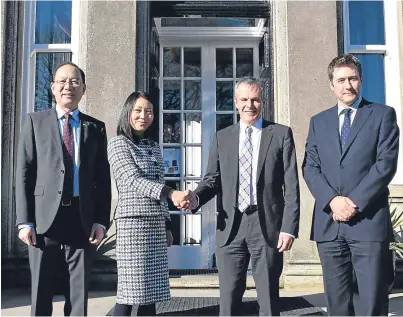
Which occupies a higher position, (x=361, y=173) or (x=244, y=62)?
(x=244, y=62)

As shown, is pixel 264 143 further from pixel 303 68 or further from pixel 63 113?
pixel 303 68

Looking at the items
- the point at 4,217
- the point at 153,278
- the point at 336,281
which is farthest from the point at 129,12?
the point at 336,281

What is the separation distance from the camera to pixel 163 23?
7121 mm

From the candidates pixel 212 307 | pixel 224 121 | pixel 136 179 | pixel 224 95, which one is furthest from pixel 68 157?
pixel 224 95

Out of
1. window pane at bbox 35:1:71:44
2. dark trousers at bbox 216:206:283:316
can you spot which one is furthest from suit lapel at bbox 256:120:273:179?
window pane at bbox 35:1:71:44

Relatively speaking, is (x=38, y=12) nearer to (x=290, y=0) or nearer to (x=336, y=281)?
(x=290, y=0)

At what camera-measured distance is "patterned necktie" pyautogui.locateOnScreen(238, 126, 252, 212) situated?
3.32 metres

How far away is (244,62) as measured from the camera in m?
7.25

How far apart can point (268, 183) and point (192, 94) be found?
4111 millimetres

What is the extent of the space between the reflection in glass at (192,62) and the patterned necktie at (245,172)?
3919 millimetres

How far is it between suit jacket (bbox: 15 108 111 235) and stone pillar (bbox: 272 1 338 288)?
Answer: 10.2ft

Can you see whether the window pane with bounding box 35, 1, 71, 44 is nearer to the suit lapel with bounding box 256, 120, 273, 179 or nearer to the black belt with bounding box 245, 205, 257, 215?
the suit lapel with bounding box 256, 120, 273, 179

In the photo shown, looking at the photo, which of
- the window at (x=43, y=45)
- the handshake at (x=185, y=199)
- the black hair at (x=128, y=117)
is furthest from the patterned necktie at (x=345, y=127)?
the window at (x=43, y=45)

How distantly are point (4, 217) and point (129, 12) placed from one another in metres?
2.88
